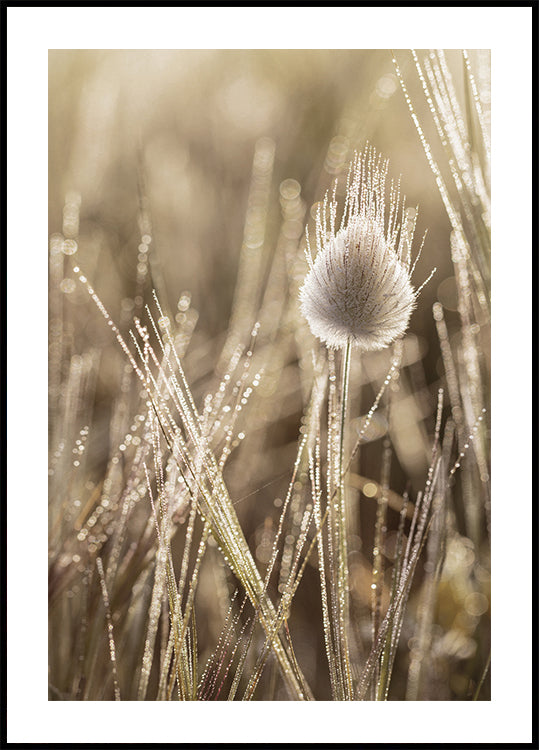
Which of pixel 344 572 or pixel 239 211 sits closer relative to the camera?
pixel 344 572

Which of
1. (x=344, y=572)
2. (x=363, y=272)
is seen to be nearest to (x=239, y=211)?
(x=363, y=272)

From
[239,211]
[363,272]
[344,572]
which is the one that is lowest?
[344,572]

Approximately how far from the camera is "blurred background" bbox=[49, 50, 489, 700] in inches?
34.8

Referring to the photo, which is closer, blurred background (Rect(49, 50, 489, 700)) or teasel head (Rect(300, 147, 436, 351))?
teasel head (Rect(300, 147, 436, 351))

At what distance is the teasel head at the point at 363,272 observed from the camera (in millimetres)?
782

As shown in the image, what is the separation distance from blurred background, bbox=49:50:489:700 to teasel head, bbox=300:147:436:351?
0.05 m

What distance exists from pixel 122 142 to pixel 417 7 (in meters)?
0.49

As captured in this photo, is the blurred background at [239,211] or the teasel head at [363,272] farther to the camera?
the blurred background at [239,211]

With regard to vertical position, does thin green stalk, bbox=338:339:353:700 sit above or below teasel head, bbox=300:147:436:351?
below

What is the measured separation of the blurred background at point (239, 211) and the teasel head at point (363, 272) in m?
0.05

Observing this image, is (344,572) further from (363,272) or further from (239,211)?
(239,211)

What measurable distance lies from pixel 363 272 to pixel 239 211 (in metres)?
0.25

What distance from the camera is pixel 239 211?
0.92 m

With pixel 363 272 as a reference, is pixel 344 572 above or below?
below
